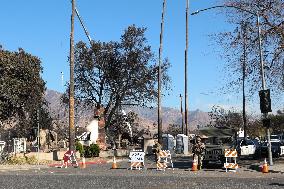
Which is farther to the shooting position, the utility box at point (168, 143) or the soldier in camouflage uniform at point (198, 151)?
the utility box at point (168, 143)

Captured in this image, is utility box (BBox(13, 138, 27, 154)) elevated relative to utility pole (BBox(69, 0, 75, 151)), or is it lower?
lower

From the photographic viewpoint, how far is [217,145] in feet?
102

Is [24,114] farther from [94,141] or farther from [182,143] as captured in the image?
[182,143]

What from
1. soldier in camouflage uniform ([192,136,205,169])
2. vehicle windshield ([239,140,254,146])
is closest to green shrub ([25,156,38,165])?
soldier in camouflage uniform ([192,136,205,169])

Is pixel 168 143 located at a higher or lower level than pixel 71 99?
lower

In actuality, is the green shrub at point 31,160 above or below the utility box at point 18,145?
below

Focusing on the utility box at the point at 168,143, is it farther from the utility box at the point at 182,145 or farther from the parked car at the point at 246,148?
the parked car at the point at 246,148

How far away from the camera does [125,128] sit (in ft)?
221

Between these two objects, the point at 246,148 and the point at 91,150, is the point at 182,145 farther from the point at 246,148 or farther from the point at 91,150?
the point at 91,150

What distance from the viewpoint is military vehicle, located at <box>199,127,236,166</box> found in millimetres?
30344

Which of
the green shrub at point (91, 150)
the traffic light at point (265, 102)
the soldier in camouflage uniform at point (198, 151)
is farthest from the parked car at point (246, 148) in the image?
the soldier in camouflage uniform at point (198, 151)

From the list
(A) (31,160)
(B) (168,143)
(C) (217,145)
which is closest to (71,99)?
(A) (31,160)

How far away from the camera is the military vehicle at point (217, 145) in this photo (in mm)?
30344

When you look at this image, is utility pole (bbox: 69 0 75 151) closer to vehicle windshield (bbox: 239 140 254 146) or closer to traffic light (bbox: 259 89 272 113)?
traffic light (bbox: 259 89 272 113)
